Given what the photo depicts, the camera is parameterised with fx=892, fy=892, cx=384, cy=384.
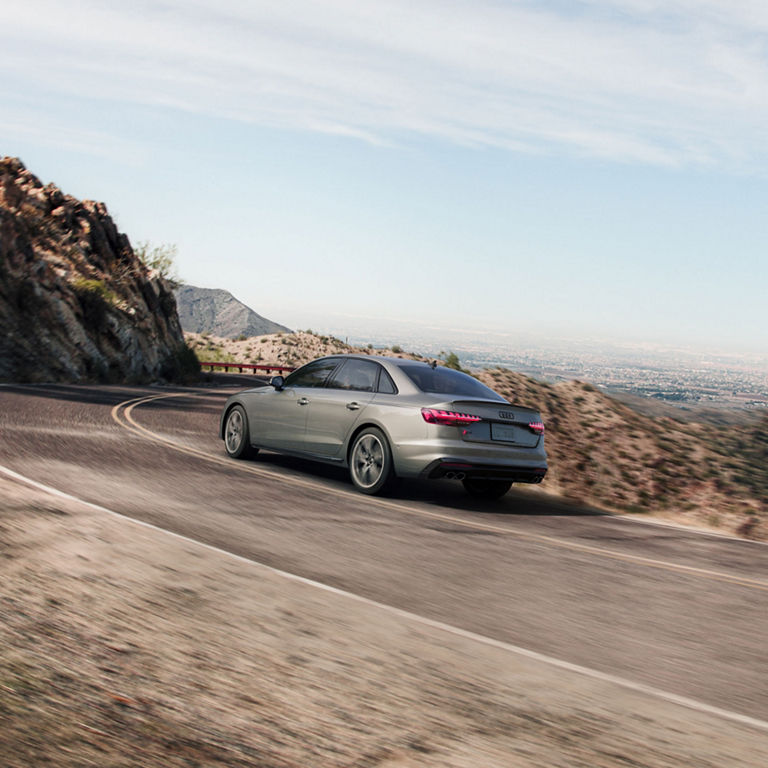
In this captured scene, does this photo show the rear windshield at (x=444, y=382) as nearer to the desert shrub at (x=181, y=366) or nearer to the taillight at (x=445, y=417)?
the taillight at (x=445, y=417)

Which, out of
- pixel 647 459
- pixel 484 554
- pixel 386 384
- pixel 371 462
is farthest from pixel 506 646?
pixel 647 459

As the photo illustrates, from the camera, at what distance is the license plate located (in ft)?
31.9

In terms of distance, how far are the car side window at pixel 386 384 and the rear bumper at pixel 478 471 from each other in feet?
3.70

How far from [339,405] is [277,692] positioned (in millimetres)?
7077

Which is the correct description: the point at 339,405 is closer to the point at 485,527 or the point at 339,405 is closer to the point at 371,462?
the point at 371,462

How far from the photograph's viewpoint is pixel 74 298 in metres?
36.0

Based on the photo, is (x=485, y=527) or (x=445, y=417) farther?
(x=445, y=417)

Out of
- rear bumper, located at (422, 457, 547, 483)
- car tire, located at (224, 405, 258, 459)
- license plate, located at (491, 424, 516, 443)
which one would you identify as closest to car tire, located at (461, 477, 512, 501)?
rear bumper, located at (422, 457, 547, 483)

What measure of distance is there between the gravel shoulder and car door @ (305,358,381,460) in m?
5.20

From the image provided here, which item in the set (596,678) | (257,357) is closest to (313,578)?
(596,678)

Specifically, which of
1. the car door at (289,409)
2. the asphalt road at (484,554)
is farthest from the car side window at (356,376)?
the asphalt road at (484,554)

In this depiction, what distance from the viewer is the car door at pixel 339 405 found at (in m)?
10.4

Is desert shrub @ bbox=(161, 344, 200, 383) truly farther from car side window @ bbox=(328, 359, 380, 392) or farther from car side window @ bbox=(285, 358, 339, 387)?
car side window @ bbox=(328, 359, 380, 392)

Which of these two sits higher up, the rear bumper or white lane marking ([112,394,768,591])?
the rear bumper
